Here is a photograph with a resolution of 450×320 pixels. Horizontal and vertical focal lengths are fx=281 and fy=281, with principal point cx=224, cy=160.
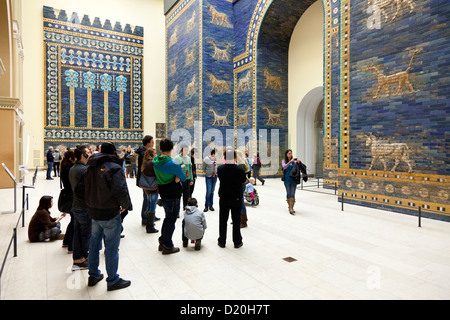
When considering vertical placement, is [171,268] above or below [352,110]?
below

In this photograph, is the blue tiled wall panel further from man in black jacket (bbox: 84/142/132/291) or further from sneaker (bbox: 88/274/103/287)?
sneaker (bbox: 88/274/103/287)

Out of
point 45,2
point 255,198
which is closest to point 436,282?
point 255,198

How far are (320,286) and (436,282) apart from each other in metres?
1.43

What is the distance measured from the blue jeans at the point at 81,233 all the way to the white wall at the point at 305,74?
12.3m

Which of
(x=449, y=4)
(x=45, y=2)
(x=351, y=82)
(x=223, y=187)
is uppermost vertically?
(x=45, y=2)

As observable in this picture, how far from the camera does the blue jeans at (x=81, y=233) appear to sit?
3.70m

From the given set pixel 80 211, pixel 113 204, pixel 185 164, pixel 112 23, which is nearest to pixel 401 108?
pixel 185 164

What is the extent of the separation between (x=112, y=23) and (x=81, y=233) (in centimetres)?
2088

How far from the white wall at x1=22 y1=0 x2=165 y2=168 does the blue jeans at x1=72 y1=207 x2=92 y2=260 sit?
52.6ft

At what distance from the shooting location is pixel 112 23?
67.2 feet

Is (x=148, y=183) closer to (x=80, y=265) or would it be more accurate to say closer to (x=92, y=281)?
(x=80, y=265)

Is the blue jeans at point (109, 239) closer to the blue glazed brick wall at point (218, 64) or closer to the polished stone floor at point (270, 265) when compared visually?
the polished stone floor at point (270, 265)

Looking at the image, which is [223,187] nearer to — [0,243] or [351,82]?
[0,243]

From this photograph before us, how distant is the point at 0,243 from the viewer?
14.9 ft
